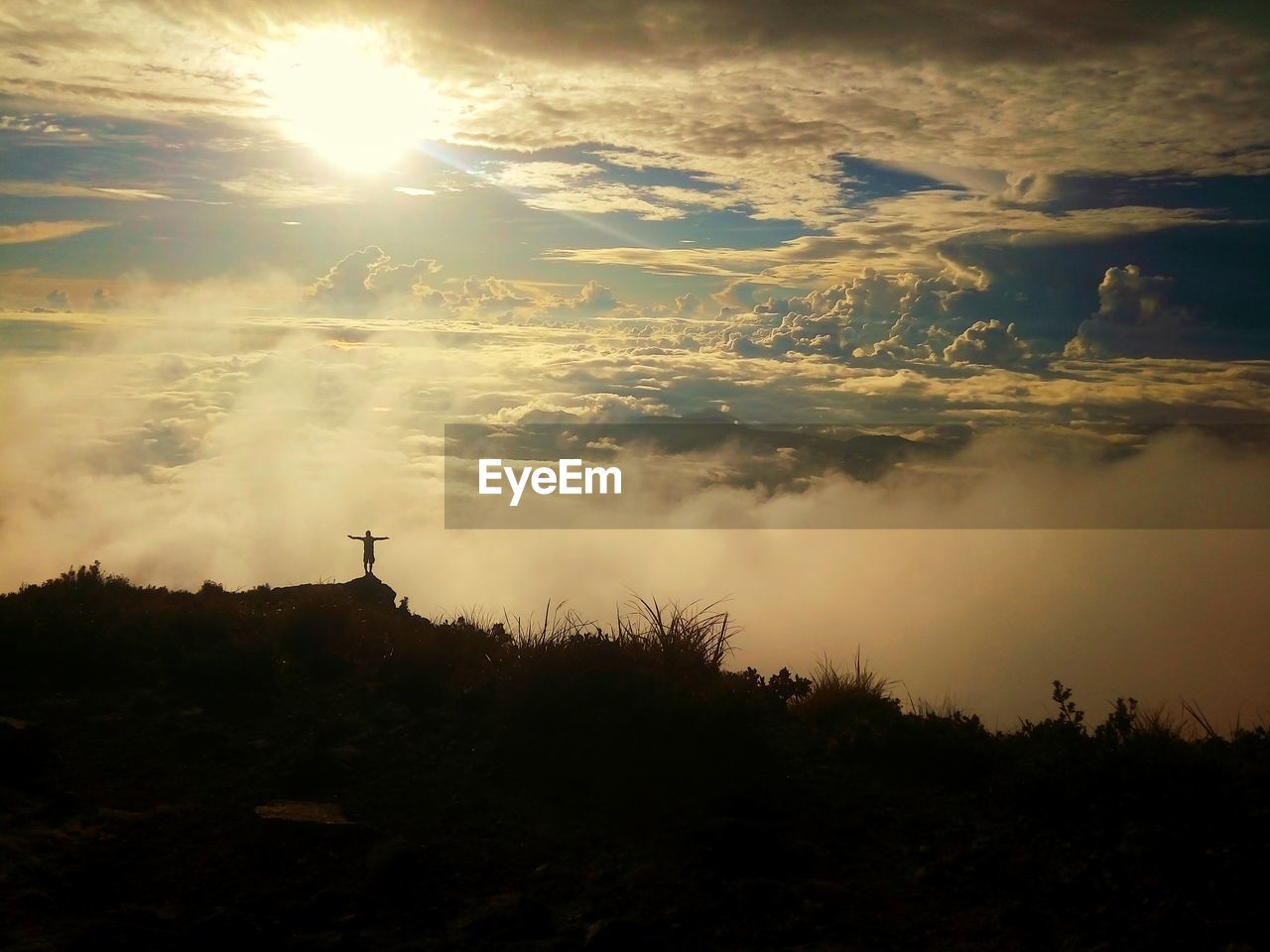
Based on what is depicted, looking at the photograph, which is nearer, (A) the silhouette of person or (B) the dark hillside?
(B) the dark hillside

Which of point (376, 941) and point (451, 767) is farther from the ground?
point (451, 767)

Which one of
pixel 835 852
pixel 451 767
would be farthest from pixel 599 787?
pixel 835 852

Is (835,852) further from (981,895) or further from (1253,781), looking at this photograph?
(1253,781)

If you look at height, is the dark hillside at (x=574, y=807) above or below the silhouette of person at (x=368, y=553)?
below

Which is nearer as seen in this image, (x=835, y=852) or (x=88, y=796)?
(x=835, y=852)

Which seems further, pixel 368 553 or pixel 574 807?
pixel 368 553

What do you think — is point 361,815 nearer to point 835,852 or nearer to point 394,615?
point 835,852

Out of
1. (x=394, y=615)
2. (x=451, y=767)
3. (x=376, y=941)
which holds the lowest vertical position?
(x=376, y=941)

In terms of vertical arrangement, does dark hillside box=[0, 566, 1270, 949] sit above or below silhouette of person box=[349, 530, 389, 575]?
below

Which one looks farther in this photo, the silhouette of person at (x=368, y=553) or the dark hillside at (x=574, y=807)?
the silhouette of person at (x=368, y=553)

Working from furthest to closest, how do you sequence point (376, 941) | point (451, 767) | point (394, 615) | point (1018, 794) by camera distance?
point (394, 615) < point (451, 767) < point (1018, 794) < point (376, 941)

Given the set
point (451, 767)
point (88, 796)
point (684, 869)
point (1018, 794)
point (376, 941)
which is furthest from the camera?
point (451, 767)
